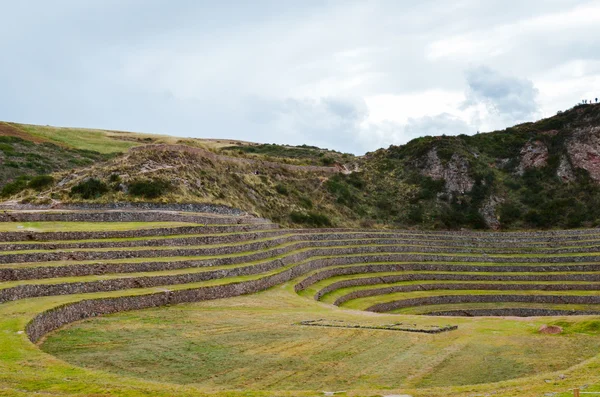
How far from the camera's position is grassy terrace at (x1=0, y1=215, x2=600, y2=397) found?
1609cm

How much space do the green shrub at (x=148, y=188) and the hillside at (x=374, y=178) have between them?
9 cm

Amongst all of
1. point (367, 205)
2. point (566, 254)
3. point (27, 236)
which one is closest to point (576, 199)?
point (566, 254)

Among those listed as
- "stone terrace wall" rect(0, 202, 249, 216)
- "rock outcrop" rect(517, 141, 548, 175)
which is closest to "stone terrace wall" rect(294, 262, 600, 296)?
"stone terrace wall" rect(0, 202, 249, 216)

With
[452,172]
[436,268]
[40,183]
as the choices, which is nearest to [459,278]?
[436,268]

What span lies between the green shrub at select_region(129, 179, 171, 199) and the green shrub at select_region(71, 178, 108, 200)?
2.21 meters

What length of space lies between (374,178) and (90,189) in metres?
43.5

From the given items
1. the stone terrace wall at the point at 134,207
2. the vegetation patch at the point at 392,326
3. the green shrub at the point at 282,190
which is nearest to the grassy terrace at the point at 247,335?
the vegetation patch at the point at 392,326

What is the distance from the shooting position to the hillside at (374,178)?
53.3 m

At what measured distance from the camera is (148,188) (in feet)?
167

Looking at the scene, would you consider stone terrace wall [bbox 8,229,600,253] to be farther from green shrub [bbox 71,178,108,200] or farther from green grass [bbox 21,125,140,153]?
green grass [bbox 21,125,140,153]

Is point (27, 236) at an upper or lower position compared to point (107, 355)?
upper

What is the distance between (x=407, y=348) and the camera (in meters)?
21.4

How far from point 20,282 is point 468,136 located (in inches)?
2925

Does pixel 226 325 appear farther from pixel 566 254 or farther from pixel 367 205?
pixel 367 205
